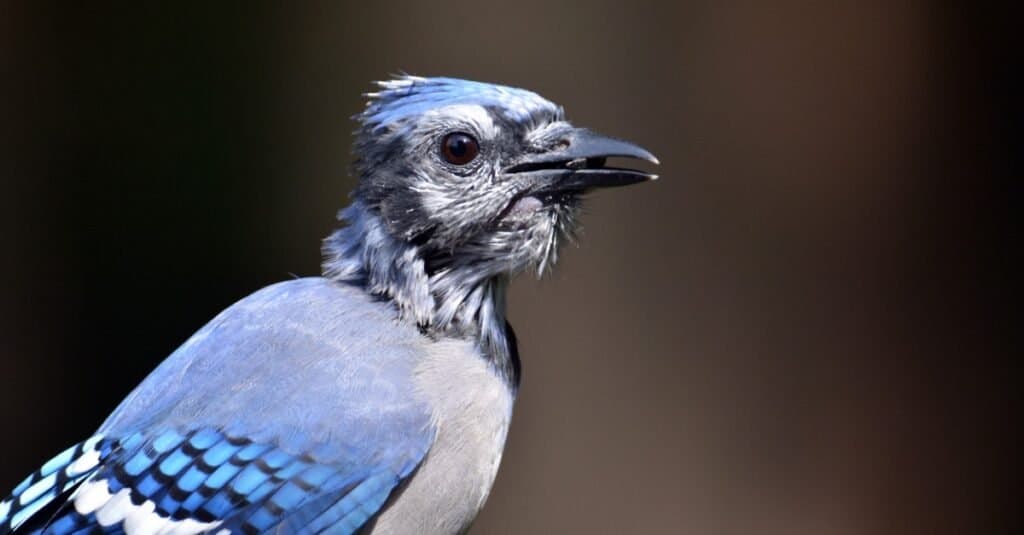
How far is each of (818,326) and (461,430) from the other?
182 centimetres

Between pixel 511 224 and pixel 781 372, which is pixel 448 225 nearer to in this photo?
pixel 511 224

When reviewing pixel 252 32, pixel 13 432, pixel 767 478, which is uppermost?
pixel 252 32

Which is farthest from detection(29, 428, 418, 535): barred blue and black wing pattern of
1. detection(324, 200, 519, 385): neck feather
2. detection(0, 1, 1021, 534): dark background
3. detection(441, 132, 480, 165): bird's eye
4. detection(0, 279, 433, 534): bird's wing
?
detection(0, 1, 1021, 534): dark background

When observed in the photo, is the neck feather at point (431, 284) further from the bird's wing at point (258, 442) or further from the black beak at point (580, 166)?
the black beak at point (580, 166)

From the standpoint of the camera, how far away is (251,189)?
3682 mm

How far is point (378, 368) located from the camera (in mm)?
1751

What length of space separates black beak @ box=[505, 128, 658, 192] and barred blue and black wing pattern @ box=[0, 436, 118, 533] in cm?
72

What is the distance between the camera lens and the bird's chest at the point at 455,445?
169cm

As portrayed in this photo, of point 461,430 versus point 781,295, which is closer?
point 461,430

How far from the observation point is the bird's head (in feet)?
5.88

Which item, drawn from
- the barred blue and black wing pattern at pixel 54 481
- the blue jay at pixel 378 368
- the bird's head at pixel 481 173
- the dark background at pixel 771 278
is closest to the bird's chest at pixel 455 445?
the blue jay at pixel 378 368

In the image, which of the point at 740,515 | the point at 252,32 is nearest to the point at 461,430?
the point at 740,515

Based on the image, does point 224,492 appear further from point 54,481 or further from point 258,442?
point 54,481

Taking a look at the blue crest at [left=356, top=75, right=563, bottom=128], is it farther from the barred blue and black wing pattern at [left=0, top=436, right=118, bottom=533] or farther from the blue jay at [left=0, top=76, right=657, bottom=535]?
the barred blue and black wing pattern at [left=0, top=436, right=118, bottom=533]
